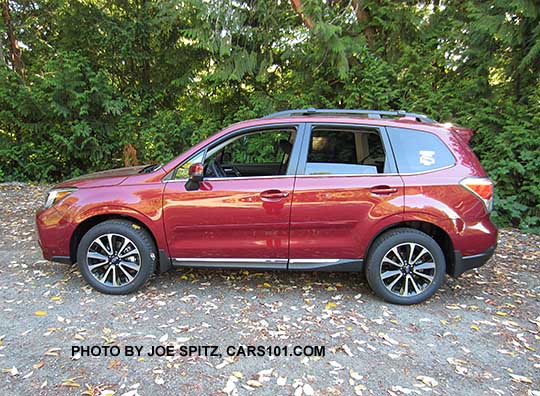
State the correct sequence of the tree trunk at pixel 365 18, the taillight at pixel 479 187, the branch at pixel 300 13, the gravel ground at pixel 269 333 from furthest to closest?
1. the tree trunk at pixel 365 18
2. the branch at pixel 300 13
3. the taillight at pixel 479 187
4. the gravel ground at pixel 269 333

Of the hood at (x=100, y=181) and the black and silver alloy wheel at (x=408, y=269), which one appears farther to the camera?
the hood at (x=100, y=181)

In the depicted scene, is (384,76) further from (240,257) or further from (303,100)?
(240,257)

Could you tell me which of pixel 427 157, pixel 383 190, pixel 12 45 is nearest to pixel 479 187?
pixel 427 157

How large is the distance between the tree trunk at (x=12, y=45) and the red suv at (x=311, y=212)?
767 cm

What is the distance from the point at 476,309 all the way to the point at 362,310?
106cm

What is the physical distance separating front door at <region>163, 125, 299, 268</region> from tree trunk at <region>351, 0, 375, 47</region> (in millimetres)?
4548

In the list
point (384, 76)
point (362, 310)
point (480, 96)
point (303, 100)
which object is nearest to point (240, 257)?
point (362, 310)

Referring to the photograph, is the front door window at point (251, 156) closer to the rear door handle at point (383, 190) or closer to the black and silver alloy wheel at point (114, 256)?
the rear door handle at point (383, 190)

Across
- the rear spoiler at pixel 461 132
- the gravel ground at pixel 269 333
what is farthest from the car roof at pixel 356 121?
the gravel ground at pixel 269 333

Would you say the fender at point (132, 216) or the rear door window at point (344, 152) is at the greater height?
the rear door window at point (344, 152)

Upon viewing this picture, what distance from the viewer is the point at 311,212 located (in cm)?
325

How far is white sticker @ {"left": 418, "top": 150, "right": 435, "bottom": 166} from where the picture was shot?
325 centimetres

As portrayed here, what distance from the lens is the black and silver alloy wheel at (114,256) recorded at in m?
3.38

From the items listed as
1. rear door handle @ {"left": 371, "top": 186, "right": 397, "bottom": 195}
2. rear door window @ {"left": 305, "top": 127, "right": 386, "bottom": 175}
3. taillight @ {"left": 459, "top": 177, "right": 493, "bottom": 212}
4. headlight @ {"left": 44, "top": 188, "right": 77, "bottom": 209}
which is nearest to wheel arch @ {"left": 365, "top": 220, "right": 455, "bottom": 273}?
rear door handle @ {"left": 371, "top": 186, "right": 397, "bottom": 195}
